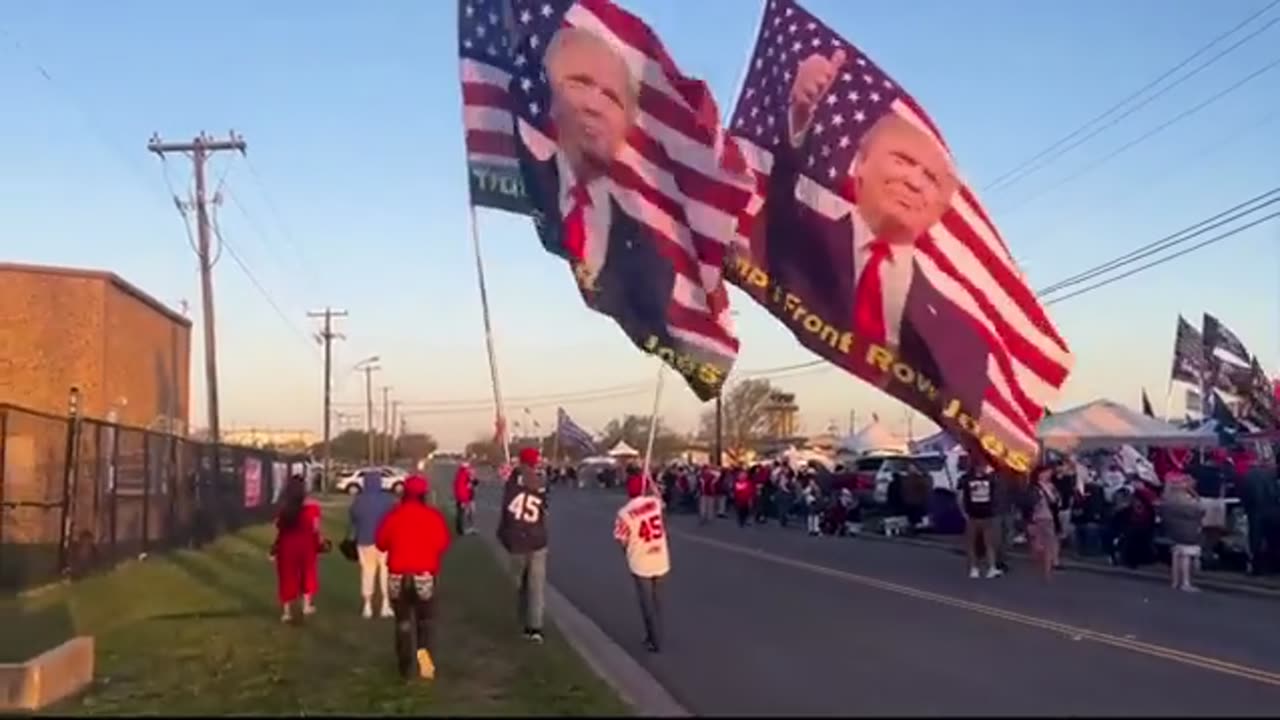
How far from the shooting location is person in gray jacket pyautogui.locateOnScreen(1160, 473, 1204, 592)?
75.4 ft

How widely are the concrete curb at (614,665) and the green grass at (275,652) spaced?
0.15m

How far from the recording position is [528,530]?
15.5m

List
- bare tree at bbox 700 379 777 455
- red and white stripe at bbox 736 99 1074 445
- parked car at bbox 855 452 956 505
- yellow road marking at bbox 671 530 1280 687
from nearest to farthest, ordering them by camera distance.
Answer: yellow road marking at bbox 671 530 1280 687
red and white stripe at bbox 736 99 1074 445
parked car at bbox 855 452 956 505
bare tree at bbox 700 379 777 455

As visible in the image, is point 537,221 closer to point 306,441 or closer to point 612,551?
point 612,551

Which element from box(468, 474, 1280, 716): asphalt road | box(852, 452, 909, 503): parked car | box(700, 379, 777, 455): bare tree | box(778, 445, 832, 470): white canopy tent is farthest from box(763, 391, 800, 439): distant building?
box(468, 474, 1280, 716): asphalt road

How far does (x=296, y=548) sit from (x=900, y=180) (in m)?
8.05

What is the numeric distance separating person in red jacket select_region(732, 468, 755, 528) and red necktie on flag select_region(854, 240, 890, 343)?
938 inches

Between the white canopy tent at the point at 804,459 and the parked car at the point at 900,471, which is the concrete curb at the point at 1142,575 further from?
the white canopy tent at the point at 804,459

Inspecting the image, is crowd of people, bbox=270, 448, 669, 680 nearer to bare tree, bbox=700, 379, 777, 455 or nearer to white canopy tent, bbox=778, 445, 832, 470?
white canopy tent, bbox=778, 445, 832, 470

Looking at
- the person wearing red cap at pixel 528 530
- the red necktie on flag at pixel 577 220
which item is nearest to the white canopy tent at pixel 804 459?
the red necktie on flag at pixel 577 220

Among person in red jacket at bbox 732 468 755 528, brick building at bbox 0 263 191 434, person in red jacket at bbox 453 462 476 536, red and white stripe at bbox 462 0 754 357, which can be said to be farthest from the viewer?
person in red jacket at bbox 732 468 755 528

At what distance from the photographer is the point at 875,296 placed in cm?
1977

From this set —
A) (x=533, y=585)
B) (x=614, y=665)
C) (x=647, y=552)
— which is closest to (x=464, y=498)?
(x=533, y=585)

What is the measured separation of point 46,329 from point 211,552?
14414 mm
